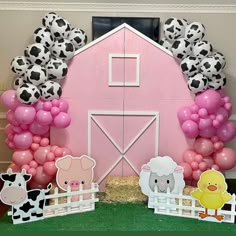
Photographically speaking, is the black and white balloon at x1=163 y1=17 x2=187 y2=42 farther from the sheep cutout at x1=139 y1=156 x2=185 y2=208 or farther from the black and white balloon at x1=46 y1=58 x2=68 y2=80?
the sheep cutout at x1=139 y1=156 x2=185 y2=208

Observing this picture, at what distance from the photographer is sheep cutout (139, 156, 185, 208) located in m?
2.99

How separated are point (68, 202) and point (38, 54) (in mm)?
1123

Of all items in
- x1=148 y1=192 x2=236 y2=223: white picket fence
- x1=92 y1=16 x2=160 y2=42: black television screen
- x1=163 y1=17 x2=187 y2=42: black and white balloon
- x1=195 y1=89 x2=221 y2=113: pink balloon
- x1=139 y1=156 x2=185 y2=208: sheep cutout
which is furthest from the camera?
x1=92 y1=16 x2=160 y2=42: black television screen

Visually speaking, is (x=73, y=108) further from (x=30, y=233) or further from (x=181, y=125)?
(x=30, y=233)

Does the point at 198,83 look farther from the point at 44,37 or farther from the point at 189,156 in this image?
the point at 44,37

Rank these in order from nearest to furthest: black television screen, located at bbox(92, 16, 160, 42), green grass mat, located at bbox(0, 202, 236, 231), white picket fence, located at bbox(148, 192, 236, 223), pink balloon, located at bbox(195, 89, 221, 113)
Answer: green grass mat, located at bbox(0, 202, 236, 231)
white picket fence, located at bbox(148, 192, 236, 223)
pink balloon, located at bbox(195, 89, 221, 113)
black television screen, located at bbox(92, 16, 160, 42)

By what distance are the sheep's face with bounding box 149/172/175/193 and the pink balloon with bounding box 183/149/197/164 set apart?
278mm

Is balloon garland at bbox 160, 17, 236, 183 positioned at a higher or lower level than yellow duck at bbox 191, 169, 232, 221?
higher

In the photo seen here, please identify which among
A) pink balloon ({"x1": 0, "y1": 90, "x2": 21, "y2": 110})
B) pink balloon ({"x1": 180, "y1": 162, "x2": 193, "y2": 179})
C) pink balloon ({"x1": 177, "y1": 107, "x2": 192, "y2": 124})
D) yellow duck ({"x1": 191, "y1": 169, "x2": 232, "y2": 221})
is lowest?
yellow duck ({"x1": 191, "y1": 169, "x2": 232, "y2": 221})

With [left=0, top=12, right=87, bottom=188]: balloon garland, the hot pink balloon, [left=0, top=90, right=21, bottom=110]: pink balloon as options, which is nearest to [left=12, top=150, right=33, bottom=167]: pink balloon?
[left=0, top=12, right=87, bottom=188]: balloon garland

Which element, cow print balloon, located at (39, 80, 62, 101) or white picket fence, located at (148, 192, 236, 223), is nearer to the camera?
white picket fence, located at (148, 192, 236, 223)

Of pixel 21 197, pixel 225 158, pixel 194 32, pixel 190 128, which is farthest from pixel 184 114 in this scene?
pixel 21 197

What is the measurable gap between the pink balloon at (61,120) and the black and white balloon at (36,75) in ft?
0.94

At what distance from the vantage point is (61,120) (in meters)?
3.10
